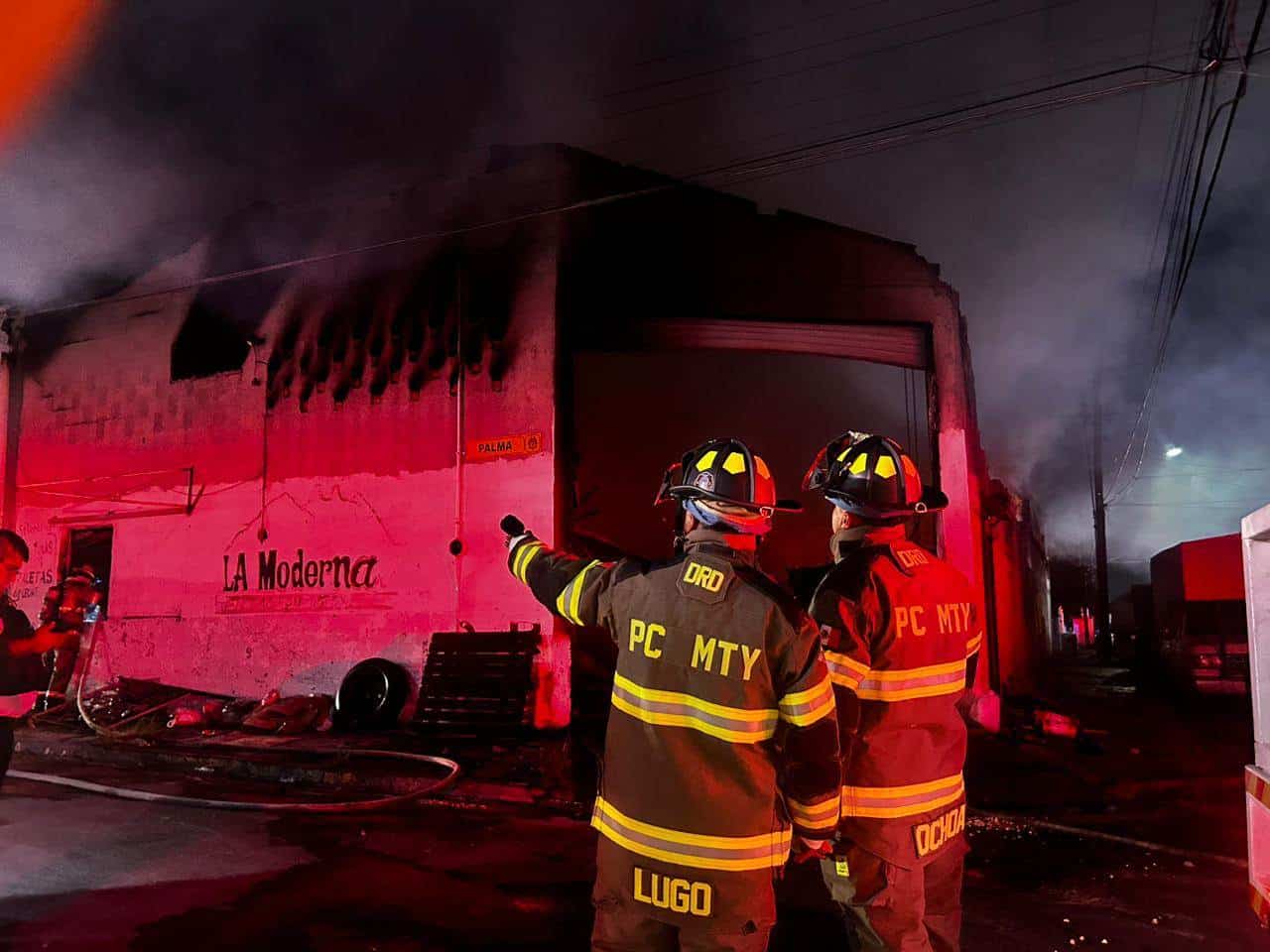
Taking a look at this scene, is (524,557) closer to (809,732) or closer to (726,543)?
(726,543)

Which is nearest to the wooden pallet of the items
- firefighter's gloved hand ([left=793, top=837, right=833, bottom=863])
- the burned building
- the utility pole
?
the burned building

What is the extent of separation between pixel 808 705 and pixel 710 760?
0.30 metres

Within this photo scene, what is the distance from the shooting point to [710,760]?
2.29 metres

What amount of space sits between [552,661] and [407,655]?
80.4 inches

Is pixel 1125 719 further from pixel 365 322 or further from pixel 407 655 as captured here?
pixel 365 322

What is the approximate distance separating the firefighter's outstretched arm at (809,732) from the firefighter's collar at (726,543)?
29 centimetres

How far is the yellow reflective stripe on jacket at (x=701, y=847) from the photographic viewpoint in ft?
7.30

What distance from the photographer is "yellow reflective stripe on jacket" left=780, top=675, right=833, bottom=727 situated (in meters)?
2.28

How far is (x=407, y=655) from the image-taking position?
10.5 meters

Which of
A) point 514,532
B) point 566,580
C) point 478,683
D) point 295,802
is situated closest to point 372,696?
point 478,683

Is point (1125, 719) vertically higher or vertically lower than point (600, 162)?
lower

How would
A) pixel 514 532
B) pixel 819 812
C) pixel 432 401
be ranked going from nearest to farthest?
pixel 819 812
pixel 514 532
pixel 432 401

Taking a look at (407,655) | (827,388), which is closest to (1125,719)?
(827,388)

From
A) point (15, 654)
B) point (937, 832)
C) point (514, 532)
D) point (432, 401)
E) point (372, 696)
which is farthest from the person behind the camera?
point (432, 401)
